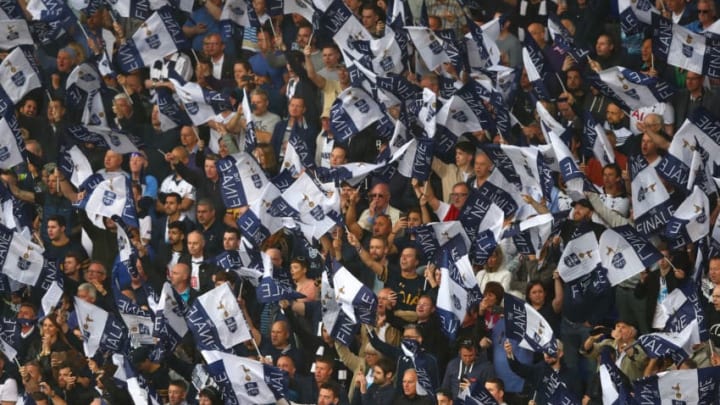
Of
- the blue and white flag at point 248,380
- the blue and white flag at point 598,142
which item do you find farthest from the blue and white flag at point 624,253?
the blue and white flag at point 248,380

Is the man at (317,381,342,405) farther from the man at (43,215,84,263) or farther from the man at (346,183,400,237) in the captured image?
the man at (43,215,84,263)

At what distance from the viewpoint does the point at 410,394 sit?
17984 mm

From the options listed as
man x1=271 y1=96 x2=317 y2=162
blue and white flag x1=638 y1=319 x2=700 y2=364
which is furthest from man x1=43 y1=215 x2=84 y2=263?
blue and white flag x1=638 y1=319 x2=700 y2=364

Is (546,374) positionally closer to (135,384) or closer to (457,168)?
(457,168)

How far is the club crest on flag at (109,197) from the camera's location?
21.1 meters

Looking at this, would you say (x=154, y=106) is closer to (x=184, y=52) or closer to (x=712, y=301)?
(x=184, y=52)

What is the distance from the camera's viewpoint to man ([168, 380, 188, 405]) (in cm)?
→ 1909

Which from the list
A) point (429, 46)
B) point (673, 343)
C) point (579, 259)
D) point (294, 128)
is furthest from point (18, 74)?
point (673, 343)

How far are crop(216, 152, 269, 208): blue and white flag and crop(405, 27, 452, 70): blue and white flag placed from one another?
2.02 metres

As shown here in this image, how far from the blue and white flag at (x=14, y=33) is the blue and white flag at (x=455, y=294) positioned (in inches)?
244

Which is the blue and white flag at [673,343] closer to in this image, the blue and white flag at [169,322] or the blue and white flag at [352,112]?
the blue and white flag at [352,112]

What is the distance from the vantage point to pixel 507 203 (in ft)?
64.1

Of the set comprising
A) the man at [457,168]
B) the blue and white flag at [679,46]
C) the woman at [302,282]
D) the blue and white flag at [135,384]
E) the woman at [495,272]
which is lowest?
the blue and white flag at [135,384]

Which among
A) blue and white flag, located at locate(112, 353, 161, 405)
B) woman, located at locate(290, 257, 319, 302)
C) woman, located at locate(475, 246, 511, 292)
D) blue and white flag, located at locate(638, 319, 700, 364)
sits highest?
blue and white flag, located at locate(638, 319, 700, 364)
